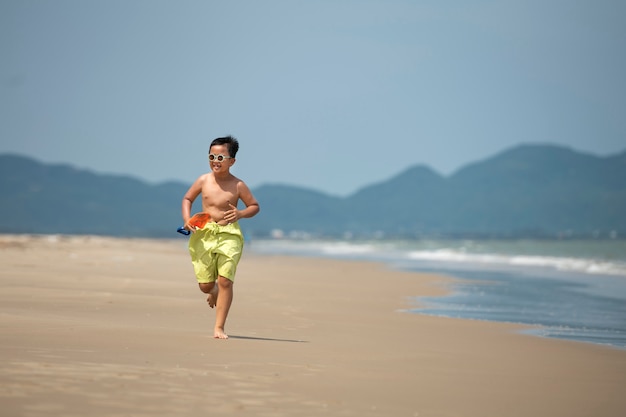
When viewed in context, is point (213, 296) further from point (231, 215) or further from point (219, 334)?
point (231, 215)

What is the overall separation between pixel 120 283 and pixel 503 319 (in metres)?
5.92

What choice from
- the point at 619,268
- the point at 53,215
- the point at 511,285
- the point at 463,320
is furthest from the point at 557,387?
the point at 53,215

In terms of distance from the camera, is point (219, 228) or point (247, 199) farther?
point (247, 199)

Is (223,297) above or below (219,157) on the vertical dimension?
below

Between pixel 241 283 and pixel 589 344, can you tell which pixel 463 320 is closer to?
pixel 589 344

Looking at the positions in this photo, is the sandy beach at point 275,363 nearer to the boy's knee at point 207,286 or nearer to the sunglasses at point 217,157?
the boy's knee at point 207,286

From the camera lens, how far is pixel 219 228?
841 centimetres

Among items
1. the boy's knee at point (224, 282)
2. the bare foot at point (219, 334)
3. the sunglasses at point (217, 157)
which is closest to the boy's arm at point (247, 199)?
the sunglasses at point (217, 157)

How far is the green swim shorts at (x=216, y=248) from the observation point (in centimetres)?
840

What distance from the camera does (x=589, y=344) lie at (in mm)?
9367

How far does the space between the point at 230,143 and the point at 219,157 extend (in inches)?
6.8

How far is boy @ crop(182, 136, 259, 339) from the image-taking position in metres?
8.41

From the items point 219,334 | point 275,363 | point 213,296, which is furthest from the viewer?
point 213,296

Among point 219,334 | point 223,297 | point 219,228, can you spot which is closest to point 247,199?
point 219,228
